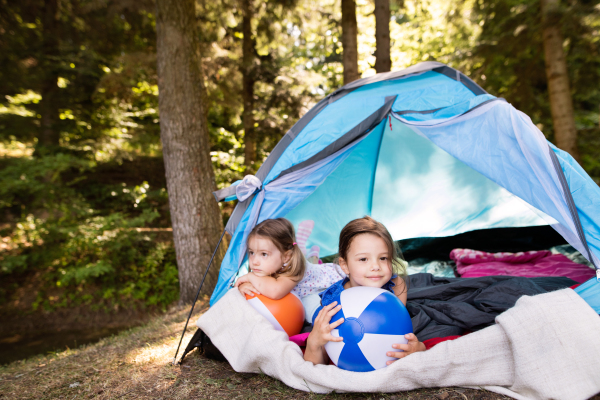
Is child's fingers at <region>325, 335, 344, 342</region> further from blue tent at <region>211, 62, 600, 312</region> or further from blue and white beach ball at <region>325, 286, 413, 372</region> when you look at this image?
blue tent at <region>211, 62, 600, 312</region>

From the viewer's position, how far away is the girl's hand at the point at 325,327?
166 cm

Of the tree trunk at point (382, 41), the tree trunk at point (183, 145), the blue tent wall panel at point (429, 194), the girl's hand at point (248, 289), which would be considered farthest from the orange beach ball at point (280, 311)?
the tree trunk at point (382, 41)

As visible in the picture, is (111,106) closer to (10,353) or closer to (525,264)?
(10,353)

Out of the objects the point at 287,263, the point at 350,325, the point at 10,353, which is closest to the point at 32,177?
the point at 10,353

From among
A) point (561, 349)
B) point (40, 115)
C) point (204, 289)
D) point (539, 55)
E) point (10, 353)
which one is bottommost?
point (10, 353)

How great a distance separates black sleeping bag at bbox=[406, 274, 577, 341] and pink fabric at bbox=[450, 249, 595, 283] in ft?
1.40

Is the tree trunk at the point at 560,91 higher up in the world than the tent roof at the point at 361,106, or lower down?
higher up

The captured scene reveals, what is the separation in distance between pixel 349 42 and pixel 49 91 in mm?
5854

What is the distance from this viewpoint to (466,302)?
90.9 inches

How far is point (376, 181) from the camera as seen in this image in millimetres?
4008

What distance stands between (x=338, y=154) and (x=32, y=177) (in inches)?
229

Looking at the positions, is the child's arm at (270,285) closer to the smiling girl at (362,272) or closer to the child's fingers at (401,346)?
the smiling girl at (362,272)

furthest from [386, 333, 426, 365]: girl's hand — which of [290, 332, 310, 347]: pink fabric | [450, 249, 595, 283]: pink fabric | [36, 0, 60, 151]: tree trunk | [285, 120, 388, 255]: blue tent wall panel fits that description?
[36, 0, 60, 151]: tree trunk

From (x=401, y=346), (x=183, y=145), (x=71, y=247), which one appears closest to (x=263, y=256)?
(x=401, y=346)
